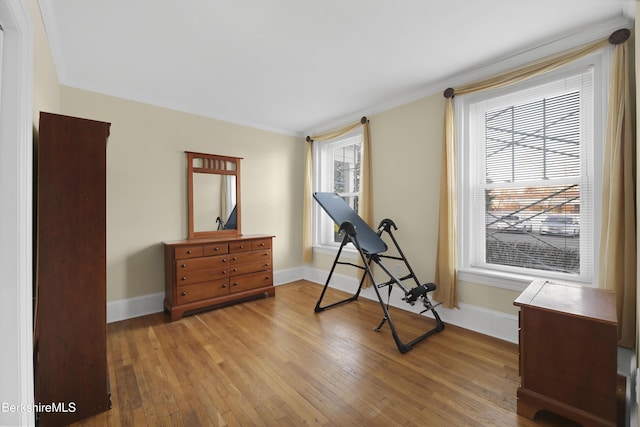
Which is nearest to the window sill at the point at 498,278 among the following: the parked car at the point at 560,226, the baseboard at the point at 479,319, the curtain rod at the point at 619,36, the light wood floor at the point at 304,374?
the baseboard at the point at 479,319

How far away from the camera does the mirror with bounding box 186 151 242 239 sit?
11.7ft

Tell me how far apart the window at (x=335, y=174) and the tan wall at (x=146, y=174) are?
112 cm

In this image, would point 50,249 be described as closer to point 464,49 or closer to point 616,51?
point 464,49

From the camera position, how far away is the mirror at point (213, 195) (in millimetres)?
3570

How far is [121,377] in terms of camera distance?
1985mm

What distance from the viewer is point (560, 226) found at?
2.35 metres

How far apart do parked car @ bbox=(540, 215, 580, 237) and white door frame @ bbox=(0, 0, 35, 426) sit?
11.5ft

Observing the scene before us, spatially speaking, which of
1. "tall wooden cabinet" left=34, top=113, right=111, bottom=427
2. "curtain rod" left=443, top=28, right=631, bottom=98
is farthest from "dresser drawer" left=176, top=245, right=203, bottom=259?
"curtain rod" left=443, top=28, right=631, bottom=98

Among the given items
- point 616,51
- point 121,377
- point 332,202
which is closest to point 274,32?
point 332,202

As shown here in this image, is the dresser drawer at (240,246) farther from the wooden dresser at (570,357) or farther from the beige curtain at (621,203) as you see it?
the beige curtain at (621,203)

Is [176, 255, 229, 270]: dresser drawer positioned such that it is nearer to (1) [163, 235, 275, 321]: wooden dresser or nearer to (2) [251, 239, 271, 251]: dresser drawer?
(1) [163, 235, 275, 321]: wooden dresser

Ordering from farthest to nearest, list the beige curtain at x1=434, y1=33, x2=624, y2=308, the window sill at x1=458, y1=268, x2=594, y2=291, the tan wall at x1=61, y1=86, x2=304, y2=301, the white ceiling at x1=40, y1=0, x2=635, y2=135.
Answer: the tan wall at x1=61, y1=86, x2=304, y2=301
the beige curtain at x1=434, y1=33, x2=624, y2=308
the window sill at x1=458, y1=268, x2=594, y2=291
the white ceiling at x1=40, y1=0, x2=635, y2=135

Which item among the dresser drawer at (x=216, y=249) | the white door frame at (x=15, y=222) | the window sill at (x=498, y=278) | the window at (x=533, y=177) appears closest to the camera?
the white door frame at (x=15, y=222)

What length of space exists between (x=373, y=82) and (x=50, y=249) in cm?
299
